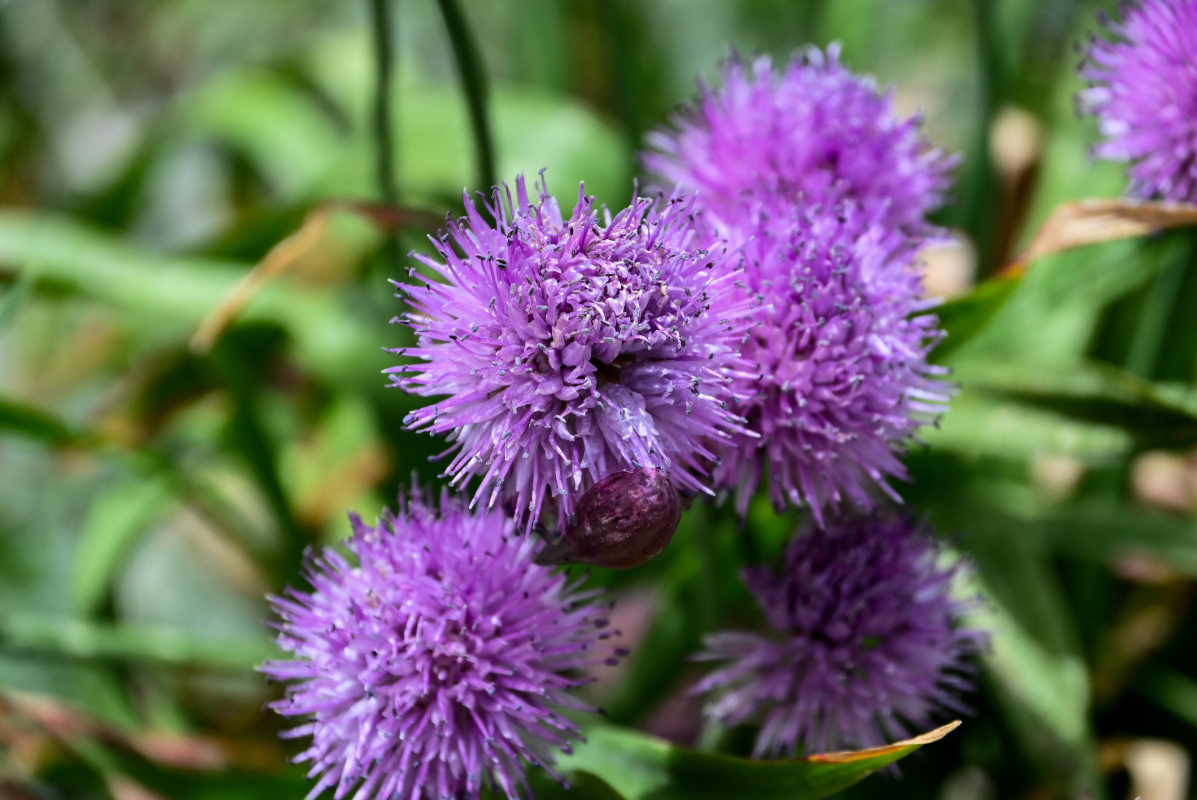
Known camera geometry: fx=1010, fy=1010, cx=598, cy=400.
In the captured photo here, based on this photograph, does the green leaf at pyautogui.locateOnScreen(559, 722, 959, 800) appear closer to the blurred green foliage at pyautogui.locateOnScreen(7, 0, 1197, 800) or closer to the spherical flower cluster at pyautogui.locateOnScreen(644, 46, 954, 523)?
the blurred green foliage at pyautogui.locateOnScreen(7, 0, 1197, 800)

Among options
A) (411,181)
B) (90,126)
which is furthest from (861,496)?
(90,126)

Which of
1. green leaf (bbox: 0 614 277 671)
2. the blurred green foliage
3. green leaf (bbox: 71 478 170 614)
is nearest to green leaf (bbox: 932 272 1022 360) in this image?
the blurred green foliage

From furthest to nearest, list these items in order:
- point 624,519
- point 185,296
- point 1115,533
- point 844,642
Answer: point 185,296 → point 1115,533 → point 844,642 → point 624,519

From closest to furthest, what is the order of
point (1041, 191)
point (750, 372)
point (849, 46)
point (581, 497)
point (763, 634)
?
point (581, 497) → point (750, 372) → point (763, 634) → point (849, 46) → point (1041, 191)

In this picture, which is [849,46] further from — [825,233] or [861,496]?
[861,496]

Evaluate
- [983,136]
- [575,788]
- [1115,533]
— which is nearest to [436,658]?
[575,788]

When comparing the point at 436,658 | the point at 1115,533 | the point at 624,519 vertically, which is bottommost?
the point at 436,658

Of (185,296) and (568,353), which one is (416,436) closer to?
(185,296)
